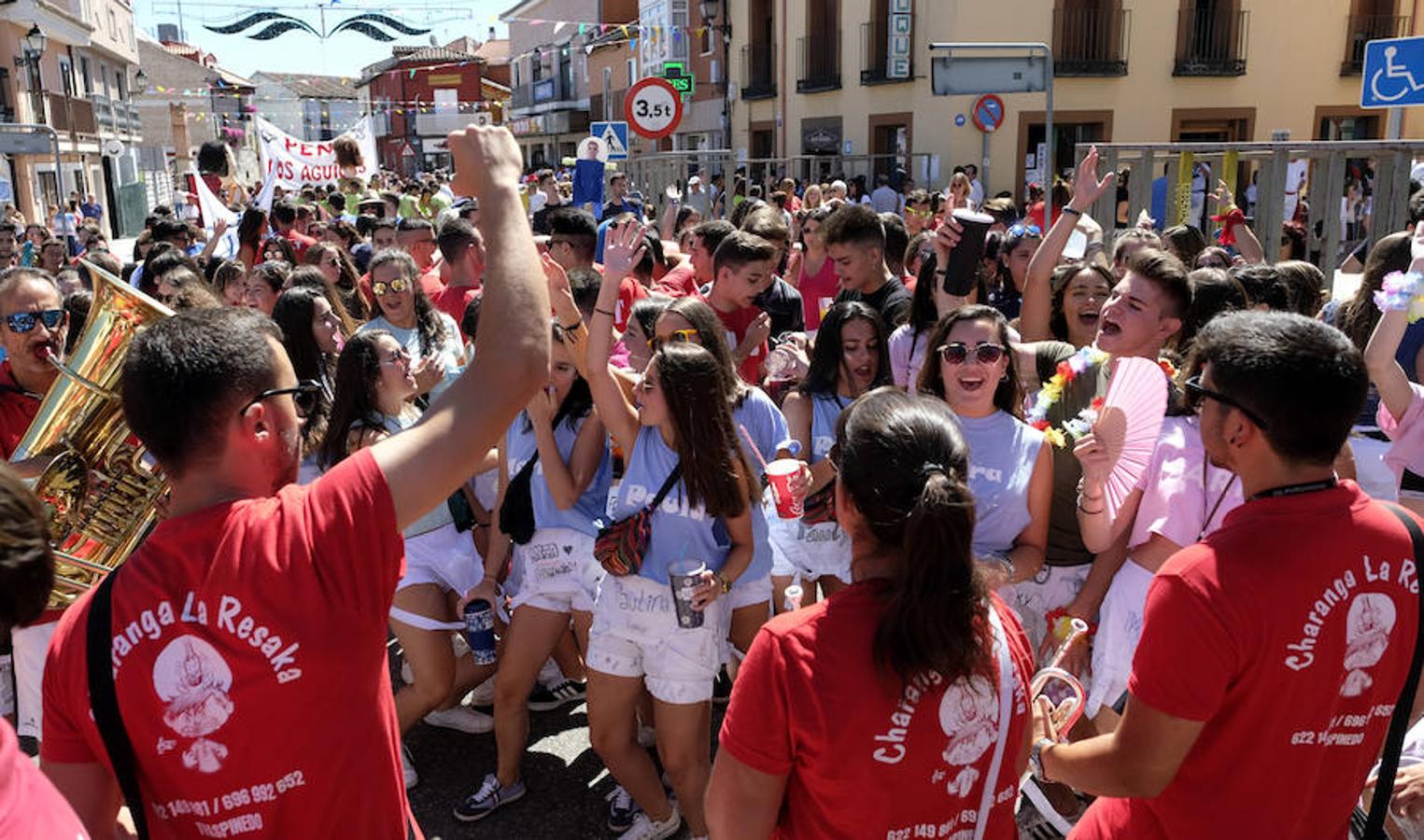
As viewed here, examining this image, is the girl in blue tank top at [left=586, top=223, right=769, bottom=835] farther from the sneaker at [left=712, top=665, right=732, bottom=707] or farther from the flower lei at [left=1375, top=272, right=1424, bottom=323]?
the flower lei at [left=1375, top=272, right=1424, bottom=323]

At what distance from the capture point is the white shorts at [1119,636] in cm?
312

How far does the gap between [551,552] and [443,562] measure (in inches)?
18.1

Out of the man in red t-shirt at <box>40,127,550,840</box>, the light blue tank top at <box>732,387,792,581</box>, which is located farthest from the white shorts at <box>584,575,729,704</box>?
the man in red t-shirt at <box>40,127,550,840</box>

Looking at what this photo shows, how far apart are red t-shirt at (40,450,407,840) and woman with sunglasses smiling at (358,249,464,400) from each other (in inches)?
135

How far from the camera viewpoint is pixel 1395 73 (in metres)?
7.59

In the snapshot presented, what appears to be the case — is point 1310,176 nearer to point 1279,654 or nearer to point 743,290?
point 743,290

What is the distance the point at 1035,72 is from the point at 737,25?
20.6m

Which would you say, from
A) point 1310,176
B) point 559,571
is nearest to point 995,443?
point 559,571

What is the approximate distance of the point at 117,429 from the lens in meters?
2.83

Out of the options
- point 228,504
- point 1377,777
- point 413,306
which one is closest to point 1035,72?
point 413,306

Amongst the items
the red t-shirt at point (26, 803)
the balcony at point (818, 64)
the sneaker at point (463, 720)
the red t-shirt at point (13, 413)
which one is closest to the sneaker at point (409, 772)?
the sneaker at point (463, 720)

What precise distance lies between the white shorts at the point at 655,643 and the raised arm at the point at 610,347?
1.74 ft

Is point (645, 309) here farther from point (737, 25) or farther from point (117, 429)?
point (737, 25)

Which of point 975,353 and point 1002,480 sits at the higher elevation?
point 975,353
